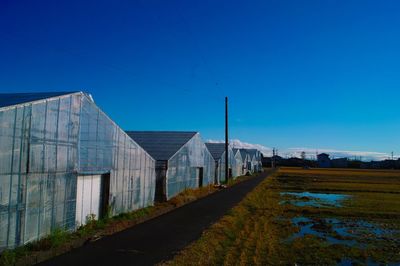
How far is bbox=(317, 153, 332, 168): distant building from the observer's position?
152250mm

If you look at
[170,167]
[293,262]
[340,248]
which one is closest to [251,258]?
[293,262]

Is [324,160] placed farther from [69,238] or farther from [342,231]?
[69,238]

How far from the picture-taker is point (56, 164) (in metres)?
11.2

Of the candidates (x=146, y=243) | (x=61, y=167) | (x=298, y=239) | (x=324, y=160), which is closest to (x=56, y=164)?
(x=61, y=167)

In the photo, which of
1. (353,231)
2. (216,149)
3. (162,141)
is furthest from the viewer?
(216,149)

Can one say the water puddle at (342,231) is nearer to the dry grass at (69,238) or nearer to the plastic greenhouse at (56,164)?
the dry grass at (69,238)

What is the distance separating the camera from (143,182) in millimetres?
18875

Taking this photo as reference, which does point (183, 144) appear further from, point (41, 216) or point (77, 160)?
point (41, 216)

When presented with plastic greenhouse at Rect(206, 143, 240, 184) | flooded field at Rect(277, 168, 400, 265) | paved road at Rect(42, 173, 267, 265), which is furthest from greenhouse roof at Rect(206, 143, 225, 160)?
paved road at Rect(42, 173, 267, 265)

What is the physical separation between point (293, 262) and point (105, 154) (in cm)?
805

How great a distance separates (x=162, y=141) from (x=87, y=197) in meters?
13.2

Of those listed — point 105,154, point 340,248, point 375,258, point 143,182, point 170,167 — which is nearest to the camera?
point 375,258

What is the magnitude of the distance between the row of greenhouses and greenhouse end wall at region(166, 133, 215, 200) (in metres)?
3.45

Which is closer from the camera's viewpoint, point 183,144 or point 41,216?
point 41,216
